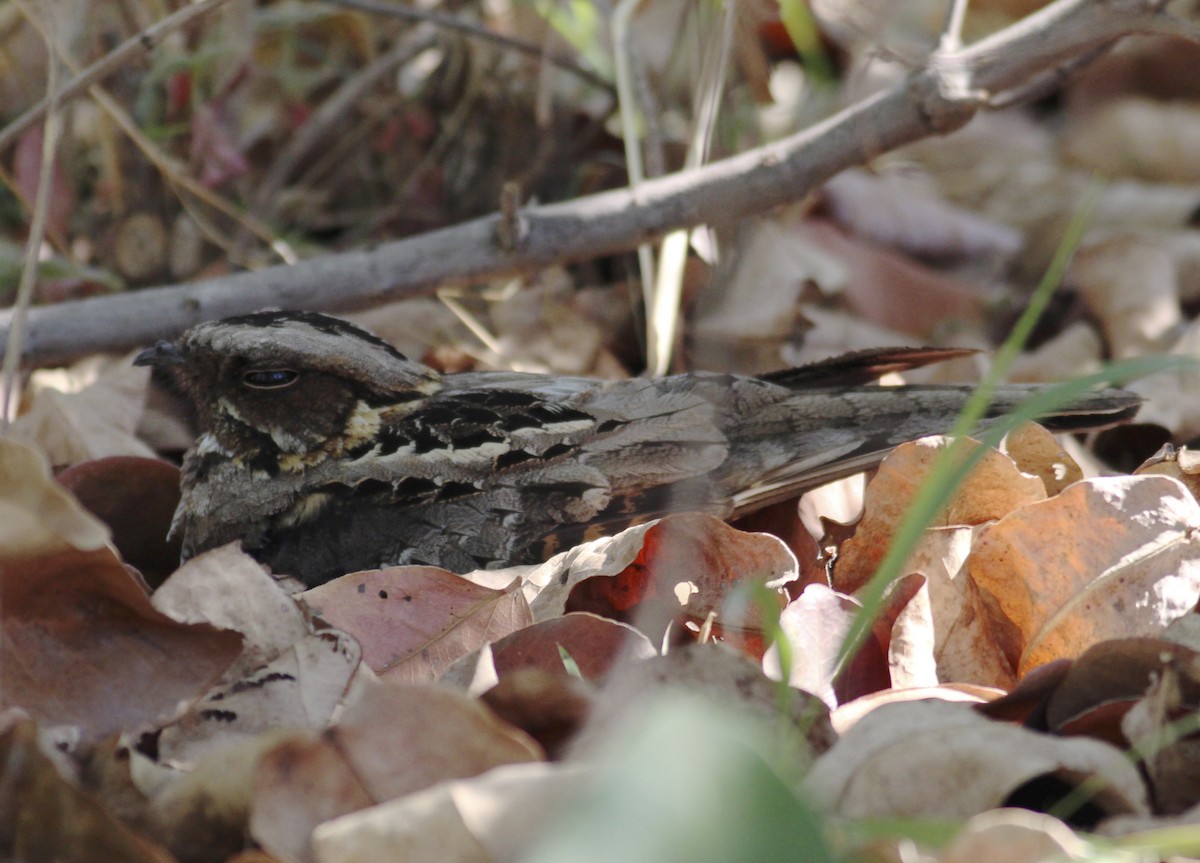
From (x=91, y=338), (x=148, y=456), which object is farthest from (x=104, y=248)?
(x=148, y=456)

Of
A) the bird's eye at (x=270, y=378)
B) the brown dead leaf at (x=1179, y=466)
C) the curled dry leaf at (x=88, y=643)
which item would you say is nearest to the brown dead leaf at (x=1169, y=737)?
the brown dead leaf at (x=1179, y=466)

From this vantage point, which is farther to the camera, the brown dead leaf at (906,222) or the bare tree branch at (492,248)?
the brown dead leaf at (906,222)

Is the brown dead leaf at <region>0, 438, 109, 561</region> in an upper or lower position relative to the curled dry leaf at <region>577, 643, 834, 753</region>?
upper

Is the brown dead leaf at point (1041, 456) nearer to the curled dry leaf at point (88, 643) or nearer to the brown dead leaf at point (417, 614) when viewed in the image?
the brown dead leaf at point (417, 614)

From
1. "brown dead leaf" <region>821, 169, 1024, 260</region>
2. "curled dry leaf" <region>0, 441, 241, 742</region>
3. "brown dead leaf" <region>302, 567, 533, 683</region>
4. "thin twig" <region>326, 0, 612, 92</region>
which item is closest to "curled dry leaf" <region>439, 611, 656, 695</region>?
"brown dead leaf" <region>302, 567, 533, 683</region>

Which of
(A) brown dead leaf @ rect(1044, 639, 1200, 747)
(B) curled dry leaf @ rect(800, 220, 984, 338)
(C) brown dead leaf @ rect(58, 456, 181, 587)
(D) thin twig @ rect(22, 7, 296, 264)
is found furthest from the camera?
(B) curled dry leaf @ rect(800, 220, 984, 338)

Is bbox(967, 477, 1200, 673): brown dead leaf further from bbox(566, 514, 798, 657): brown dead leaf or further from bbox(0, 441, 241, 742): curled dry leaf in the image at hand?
bbox(0, 441, 241, 742): curled dry leaf

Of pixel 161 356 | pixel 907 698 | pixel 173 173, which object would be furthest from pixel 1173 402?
pixel 173 173
